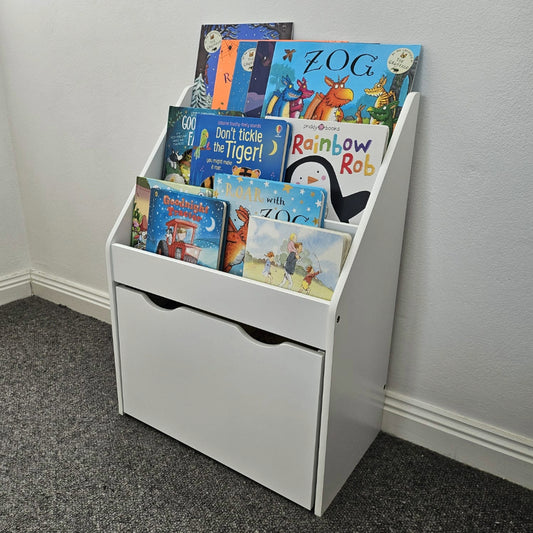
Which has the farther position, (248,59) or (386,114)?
(248,59)

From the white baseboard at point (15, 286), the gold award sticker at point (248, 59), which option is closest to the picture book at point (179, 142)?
the gold award sticker at point (248, 59)

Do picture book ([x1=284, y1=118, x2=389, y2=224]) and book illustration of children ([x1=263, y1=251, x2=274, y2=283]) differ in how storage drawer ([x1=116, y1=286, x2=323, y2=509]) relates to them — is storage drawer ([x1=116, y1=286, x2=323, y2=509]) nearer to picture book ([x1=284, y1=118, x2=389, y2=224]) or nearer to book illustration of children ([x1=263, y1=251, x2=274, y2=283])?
book illustration of children ([x1=263, y1=251, x2=274, y2=283])

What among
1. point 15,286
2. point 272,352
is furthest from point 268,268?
point 15,286

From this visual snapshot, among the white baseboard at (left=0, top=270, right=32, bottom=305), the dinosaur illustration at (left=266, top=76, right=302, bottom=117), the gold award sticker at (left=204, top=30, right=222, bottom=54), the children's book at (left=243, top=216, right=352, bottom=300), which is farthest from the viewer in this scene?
the white baseboard at (left=0, top=270, right=32, bottom=305)

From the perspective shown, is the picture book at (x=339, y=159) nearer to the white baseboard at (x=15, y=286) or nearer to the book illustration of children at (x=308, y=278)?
Result: the book illustration of children at (x=308, y=278)

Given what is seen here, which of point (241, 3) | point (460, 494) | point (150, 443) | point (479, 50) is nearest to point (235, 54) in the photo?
point (241, 3)

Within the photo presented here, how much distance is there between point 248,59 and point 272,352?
0.68 metres

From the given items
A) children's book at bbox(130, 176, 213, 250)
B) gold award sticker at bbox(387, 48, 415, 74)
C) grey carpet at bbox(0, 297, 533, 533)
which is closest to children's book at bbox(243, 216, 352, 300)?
children's book at bbox(130, 176, 213, 250)

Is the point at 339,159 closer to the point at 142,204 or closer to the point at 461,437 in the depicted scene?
the point at 142,204

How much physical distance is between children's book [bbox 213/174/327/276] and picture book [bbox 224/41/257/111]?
0.25 meters

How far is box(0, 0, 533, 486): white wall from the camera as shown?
3.23ft

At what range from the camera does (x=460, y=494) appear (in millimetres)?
1118

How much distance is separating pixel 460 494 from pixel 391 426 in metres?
0.23

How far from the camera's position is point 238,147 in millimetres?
1100
